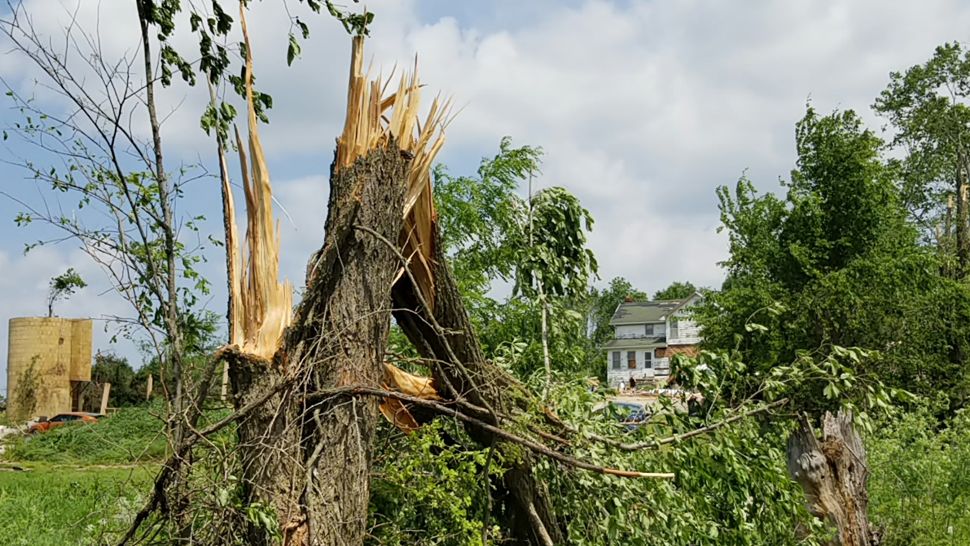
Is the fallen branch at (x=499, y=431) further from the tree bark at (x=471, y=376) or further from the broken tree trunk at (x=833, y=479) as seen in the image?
the broken tree trunk at (x=833, y=479)

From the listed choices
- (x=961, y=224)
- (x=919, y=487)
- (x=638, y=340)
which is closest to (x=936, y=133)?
(x=961, y=224)

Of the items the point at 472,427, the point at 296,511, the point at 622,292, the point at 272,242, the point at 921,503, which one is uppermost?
the point at 622,292

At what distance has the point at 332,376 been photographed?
373cm

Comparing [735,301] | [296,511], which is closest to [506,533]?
[296,511]

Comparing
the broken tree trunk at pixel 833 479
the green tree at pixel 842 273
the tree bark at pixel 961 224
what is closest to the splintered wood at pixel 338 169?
the broken tree trunk at pixel 833 479

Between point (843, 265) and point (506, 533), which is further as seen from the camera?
point (843, 265)

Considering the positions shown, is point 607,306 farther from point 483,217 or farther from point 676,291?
point 483,217

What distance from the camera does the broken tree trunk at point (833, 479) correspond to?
19.2ft

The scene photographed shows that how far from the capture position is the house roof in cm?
6106

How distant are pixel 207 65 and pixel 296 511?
275 centimetres

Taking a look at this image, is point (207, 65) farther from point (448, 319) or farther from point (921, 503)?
point (921, 503)

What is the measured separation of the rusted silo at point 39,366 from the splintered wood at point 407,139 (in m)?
17.9

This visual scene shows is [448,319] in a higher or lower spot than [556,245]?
lower

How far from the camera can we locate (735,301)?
71.6 feet
